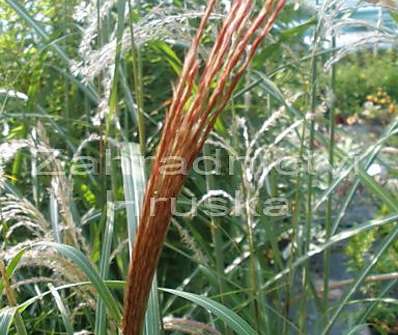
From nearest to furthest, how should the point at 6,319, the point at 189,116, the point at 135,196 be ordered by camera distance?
the point at 189,116, the point at 6,319, the point at 135,196

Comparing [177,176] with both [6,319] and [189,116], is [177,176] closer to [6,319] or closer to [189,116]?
[189,116]

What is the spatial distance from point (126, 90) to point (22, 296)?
1.99 feet

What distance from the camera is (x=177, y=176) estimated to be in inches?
27.9

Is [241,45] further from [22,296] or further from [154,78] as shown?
[154,78]

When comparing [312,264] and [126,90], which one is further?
[312,264]

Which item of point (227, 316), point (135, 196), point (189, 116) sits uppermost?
point (189, 116)

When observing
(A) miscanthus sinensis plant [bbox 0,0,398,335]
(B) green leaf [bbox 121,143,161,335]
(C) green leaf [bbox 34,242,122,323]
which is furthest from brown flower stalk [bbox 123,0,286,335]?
(B) green leaf [bbox 121,143,161,335]

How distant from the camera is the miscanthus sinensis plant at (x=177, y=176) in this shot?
2.37ft

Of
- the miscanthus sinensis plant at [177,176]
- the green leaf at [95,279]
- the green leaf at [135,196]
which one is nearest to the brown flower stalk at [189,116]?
the miscanthus sinensis plant at [177,176]

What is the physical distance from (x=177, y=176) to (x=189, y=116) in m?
0.07

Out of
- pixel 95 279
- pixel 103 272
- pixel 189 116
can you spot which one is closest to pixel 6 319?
pixel 95 279

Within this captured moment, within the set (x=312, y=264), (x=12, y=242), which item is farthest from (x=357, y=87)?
(x=12, y=242)

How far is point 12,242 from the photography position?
6.33 ft

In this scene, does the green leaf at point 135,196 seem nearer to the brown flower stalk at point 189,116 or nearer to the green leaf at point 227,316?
the green leaf at point 227,316
